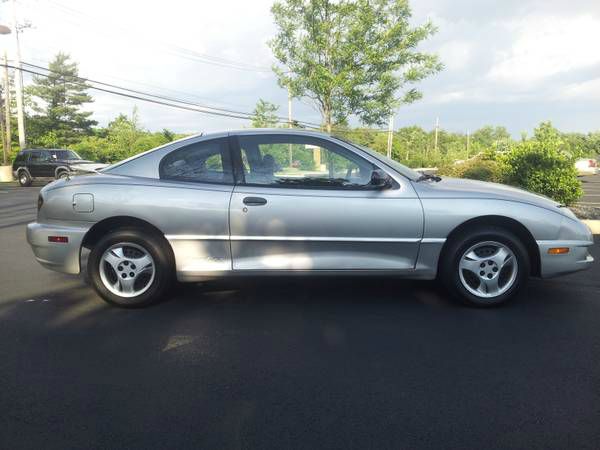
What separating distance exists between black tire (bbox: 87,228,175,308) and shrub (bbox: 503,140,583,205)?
846 cm

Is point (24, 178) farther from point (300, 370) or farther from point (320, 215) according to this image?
point (300, 370)

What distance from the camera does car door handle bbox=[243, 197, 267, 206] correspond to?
399cm

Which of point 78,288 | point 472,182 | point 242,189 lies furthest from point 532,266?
point 78,288

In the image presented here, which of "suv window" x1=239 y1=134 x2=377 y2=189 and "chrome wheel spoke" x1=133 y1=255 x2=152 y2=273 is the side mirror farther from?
"chrome wheel spoke" x1=133 y1=255 x2=152 y2=273

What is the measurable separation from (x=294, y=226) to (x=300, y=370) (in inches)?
54.1

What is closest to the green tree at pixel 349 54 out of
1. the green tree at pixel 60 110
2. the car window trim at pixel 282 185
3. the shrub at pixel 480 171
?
the shrub at pixel 480 171

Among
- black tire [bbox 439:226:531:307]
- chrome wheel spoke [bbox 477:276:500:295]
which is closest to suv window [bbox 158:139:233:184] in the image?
black tire [bbox 439:226:531:307]

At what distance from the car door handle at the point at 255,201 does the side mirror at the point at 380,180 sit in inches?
37.2

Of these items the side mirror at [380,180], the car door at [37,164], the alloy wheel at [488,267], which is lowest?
the alloy wheel at [488,267]

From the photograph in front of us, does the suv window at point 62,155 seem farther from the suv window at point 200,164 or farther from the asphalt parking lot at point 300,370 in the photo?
the suv window at point 200,164

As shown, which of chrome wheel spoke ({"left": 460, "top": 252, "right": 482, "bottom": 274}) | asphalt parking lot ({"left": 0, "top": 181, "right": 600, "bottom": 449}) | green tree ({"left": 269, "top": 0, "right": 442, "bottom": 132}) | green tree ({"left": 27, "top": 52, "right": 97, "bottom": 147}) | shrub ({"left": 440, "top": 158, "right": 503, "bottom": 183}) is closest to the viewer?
asphalt parking lot ({"left": 0, "top": 181, "right": 600, "bottom": 449})

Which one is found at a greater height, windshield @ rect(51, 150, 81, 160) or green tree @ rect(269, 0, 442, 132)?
green tree @ rect(269, 0, 442, 132)

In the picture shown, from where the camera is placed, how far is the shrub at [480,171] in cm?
1139

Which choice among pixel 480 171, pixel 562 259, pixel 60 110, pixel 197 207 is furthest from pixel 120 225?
pixel 60 110
